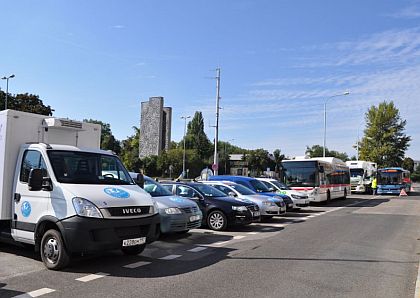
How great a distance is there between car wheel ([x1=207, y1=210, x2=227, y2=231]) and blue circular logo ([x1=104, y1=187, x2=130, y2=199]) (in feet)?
17.9

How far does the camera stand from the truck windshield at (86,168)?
752cm

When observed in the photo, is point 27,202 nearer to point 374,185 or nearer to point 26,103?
point 374,185

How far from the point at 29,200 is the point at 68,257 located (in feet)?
4.74

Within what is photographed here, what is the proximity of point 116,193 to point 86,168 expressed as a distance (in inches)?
37.6

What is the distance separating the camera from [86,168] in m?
7.89

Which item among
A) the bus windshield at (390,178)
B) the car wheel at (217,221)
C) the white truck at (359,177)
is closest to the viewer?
the car wheel at (217,221)

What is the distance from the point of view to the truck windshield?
7.52m

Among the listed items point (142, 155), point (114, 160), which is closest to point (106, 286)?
point (114, 160)

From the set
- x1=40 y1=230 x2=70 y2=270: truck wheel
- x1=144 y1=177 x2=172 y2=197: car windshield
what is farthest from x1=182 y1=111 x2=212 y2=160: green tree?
x1=40 y1=230 x2=70 y2=270: truck wheel

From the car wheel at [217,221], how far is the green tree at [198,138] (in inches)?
4127

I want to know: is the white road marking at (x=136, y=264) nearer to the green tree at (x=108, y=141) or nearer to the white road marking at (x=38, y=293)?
the white road marking at (x=38, y=293)

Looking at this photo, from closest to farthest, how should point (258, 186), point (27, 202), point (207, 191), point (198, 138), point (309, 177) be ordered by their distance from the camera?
point (27, 202)
point (207, 191)
point (258, 186)
point (309, 177)
point (198, 138)

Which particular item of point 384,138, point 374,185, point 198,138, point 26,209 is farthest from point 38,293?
point 198,138

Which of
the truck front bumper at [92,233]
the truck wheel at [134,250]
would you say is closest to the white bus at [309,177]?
the truck wheel at [134,250]
